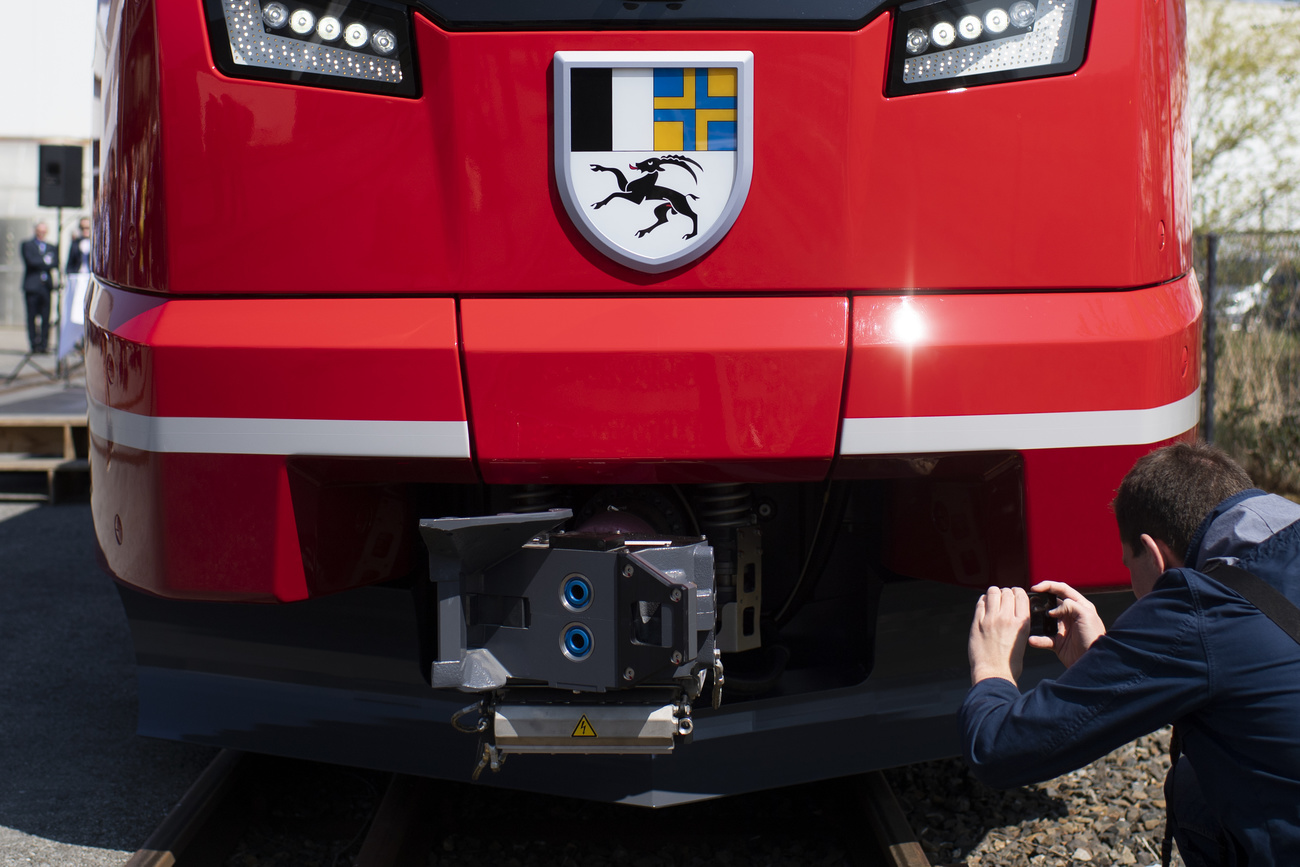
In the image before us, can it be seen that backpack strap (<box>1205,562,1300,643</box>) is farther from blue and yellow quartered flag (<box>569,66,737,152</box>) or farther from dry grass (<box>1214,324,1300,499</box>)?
dry grass (<box>1214,324,1300,499</box>)

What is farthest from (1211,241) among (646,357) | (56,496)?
(56,496)

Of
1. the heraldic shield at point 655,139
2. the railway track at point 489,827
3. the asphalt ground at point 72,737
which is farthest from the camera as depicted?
the asphalt ground at point 72,737

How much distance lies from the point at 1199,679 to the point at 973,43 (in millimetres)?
1099

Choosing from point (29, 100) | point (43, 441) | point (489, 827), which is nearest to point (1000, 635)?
point (489, 827)

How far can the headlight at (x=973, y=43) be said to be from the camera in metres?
1.96

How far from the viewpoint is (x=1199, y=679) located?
1612mm

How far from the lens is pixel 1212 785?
173cm

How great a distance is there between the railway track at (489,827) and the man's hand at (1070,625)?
0.66 m

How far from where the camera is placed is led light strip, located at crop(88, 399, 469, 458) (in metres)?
1.95

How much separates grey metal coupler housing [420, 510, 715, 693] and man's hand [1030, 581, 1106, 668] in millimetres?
599

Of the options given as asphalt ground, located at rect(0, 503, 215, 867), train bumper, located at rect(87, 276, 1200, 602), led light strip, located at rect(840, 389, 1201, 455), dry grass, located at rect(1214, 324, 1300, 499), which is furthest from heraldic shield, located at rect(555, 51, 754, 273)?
dry grass, located at rect(1214, 324, 1300, 499)

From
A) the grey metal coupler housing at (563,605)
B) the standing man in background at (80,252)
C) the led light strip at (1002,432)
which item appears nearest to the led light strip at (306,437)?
the grey metal coupler housing at (563,605)

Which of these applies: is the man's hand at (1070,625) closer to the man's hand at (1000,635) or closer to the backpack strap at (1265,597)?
the man's hand at (1000,635)

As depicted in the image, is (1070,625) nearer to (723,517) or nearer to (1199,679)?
(1199,679)
